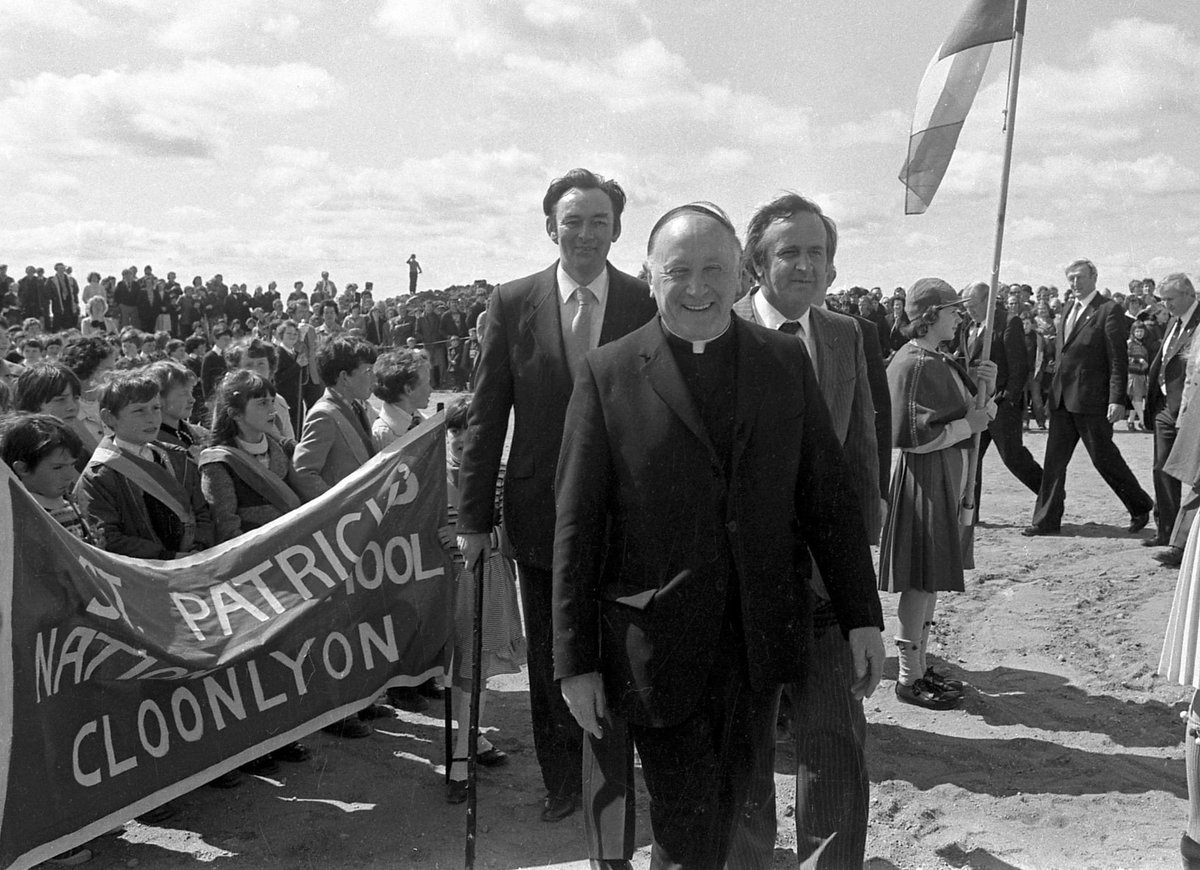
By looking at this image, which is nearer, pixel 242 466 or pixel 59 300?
pixel 242 466

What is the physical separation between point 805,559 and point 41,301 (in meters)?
21.4

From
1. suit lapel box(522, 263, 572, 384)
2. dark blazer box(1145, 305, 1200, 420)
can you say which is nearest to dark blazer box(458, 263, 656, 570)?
suit lapel box(522, 263, 572, 384)

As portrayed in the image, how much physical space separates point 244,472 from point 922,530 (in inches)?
119

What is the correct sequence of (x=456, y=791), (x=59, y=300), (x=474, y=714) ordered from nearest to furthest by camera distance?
(x=474, y=714) < (x=456, y=791) < (x=59, y=300)

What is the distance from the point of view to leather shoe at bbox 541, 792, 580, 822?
3893 millimetres

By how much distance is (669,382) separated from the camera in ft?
8.38

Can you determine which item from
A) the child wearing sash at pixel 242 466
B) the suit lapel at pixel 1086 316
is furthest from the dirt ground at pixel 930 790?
the suit lapel at pixel 1086 316

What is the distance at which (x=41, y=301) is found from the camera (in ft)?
68.0

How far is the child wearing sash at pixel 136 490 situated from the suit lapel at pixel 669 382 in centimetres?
243

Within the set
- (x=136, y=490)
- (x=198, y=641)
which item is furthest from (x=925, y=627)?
(x=136, y=490)

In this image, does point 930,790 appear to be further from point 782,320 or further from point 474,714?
point 782,320

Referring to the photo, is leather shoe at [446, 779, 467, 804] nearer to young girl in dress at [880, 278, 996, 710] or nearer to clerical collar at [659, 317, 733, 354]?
young girl in dress at [880, 278, 996, 710]

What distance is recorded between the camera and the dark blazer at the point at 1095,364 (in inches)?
341

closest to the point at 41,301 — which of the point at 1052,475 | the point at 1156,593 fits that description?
the point at 1052,475
